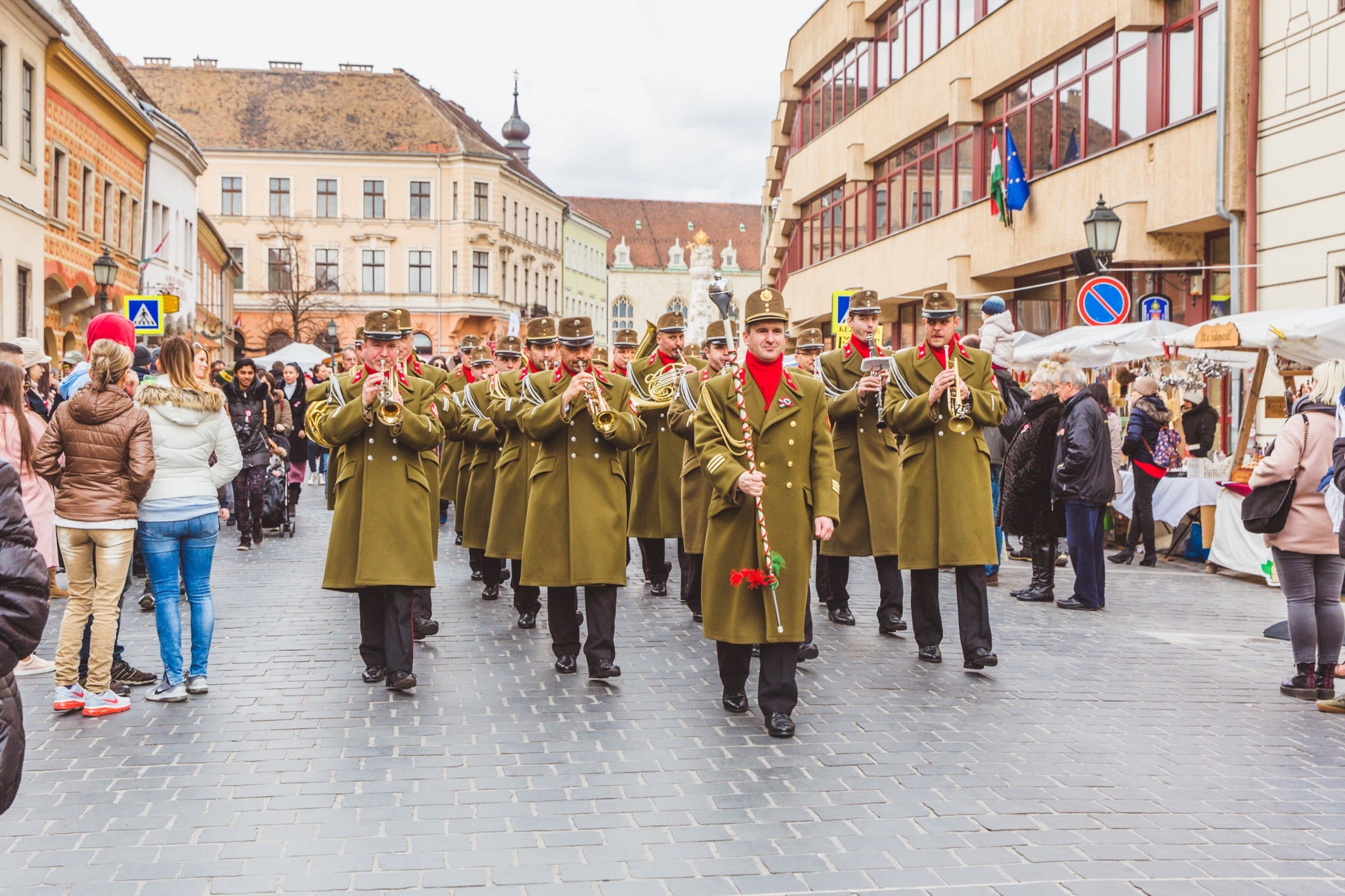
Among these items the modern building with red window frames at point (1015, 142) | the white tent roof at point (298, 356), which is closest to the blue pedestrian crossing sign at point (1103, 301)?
the modern building with red window frames at point (1015, 142)

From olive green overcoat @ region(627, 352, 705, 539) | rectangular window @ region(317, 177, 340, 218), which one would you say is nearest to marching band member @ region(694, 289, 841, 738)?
olive green overcoat @ region(627, 352, 705, 539)

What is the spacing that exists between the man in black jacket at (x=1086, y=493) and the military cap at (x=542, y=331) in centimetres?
472

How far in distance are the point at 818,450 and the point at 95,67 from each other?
29770 mm

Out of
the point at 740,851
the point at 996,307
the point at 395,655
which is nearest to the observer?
Result: the point at 740,851

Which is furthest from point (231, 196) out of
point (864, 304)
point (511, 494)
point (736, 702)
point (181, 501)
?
point (736, 702)

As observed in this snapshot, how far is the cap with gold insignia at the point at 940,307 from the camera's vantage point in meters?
8.41

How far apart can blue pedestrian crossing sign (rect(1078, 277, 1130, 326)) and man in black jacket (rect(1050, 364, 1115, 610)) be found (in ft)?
15.1

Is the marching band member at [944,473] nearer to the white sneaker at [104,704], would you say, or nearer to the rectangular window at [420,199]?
the white sneaker at [104,704]

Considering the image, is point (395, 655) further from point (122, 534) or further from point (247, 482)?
point (247, 482)

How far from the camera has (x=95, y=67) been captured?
31812 mm

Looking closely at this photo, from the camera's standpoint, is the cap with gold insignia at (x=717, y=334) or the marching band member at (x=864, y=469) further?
the marching band member at (x=864, y=469)

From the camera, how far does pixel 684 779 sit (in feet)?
19.7

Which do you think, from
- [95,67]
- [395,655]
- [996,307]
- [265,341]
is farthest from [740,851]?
[265,341]

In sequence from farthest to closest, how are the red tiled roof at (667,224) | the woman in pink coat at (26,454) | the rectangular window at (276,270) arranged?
the red tiled roof at (667,224)
the rectangular window at (276,270)
the woman in pink coat at (26,454)
